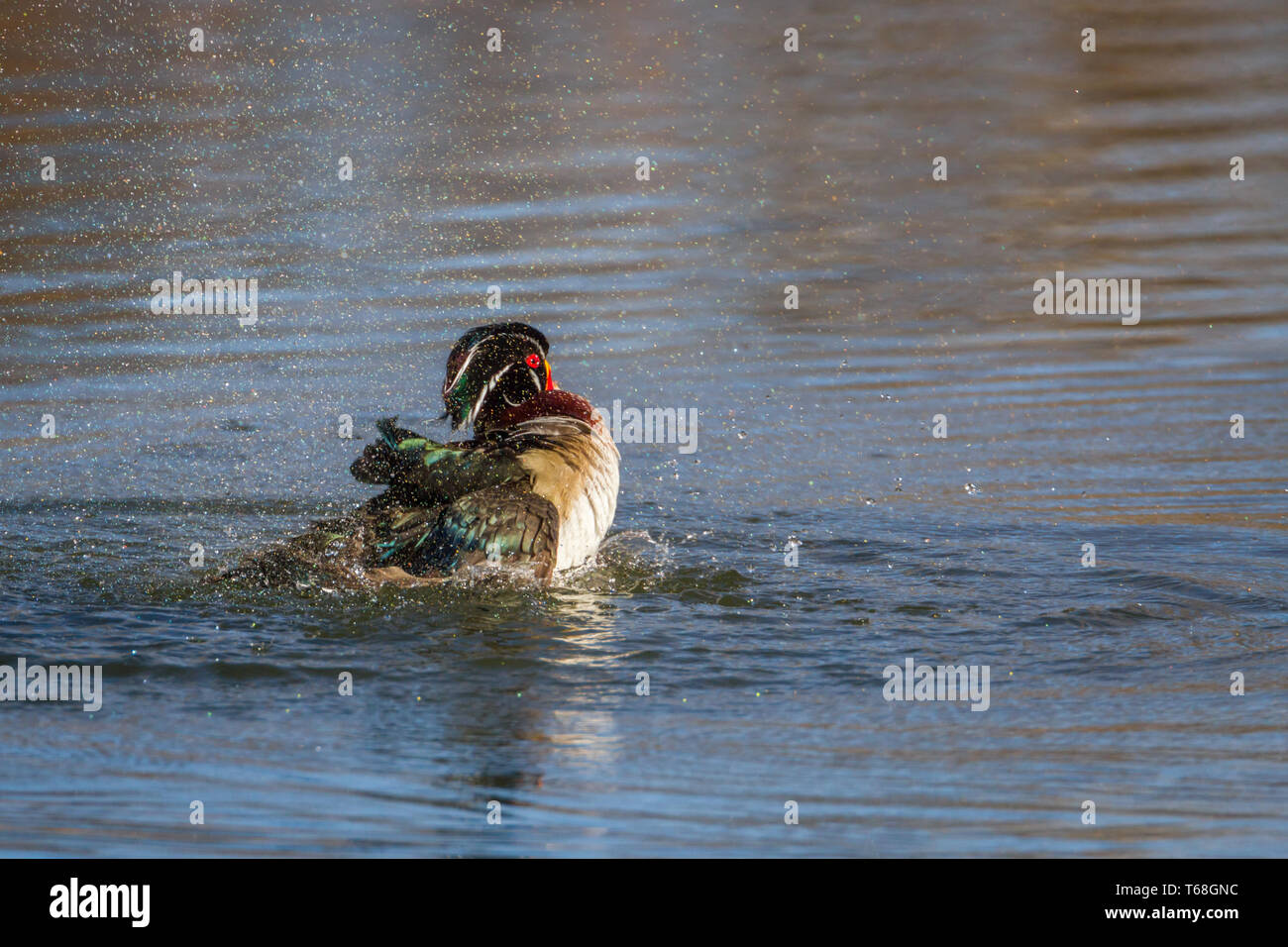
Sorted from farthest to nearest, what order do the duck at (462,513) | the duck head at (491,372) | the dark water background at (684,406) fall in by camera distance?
1. the duck head at (491,372)
2. the duck at (462,513)
3. the dark water background at (684,406)

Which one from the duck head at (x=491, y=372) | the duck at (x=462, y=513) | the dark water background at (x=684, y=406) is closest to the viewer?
the dark water background at (x=684, y=406)

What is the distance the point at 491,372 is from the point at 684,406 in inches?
102

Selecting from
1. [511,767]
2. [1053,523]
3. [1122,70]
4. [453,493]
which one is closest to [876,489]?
[1053,523]

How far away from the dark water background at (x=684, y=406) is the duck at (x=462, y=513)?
143 millimetres

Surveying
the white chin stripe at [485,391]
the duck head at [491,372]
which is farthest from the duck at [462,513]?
the white chin stripe at [485,391]

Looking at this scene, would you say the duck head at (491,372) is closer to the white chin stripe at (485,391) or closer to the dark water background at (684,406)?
the white chin stripe at (485,391)

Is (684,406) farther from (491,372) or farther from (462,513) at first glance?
(462,513)

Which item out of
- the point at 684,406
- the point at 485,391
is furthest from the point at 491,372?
the point at 684,406

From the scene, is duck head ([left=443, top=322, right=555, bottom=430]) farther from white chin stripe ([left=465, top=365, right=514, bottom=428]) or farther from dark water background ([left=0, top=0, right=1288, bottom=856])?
dark water background ([left=0, top=0, right=1288, bottom=856])

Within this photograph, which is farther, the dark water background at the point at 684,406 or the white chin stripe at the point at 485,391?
the white chin stripe at the point at 485,391

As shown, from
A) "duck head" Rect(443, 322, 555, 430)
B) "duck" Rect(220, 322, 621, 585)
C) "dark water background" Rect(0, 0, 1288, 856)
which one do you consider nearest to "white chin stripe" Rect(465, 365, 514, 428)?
"duck head" Rect(443, 322, 555, 430)

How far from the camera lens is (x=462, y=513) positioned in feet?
23.3

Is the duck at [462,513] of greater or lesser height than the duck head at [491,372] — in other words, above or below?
below

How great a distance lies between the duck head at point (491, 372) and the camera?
7863 mm
